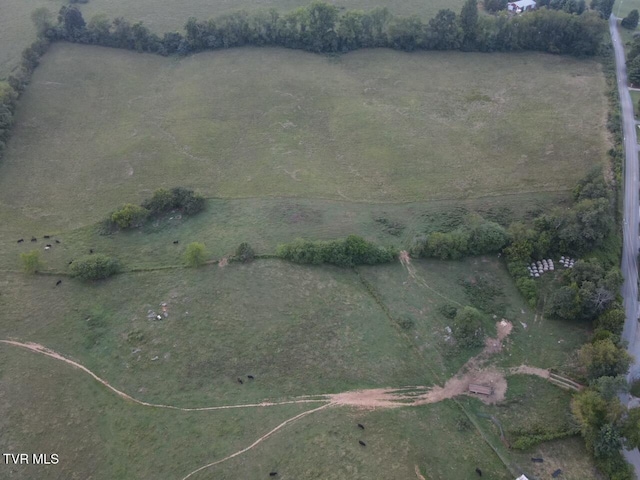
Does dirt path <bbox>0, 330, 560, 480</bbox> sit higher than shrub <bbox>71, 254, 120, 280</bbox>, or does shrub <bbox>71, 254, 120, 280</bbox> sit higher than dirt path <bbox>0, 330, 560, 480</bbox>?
shrub <bbox>71, 254, 120, 280</bbox>

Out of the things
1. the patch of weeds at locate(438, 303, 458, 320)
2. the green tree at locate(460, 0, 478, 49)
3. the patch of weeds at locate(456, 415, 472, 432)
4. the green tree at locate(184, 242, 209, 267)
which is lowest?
the patch of weeds at locate(456, 415, 472, 432)

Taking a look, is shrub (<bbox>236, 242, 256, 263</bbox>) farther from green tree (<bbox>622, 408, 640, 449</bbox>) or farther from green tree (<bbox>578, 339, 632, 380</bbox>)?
green tree (<bbox>622, 408, 640, 449</bbox>)

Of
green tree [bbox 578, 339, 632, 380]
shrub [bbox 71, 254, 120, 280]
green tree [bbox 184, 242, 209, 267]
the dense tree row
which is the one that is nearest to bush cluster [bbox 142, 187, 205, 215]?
green tree [bbox 184, 242, 209, 267]

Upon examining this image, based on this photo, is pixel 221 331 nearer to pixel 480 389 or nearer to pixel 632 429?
pixel 480 389

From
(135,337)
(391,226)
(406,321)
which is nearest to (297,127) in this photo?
(391,226)

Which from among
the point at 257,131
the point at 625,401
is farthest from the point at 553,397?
the point at 257,131

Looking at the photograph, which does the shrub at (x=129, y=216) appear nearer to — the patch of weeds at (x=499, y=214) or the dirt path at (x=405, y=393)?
the dirt path at (x=405, y=393)

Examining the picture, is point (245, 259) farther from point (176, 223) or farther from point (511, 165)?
point (511, 165)
